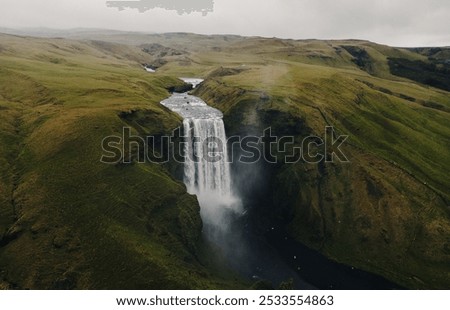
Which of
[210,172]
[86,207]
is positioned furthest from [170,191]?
[210,172]

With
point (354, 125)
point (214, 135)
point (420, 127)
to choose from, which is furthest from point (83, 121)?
point (420, 127)

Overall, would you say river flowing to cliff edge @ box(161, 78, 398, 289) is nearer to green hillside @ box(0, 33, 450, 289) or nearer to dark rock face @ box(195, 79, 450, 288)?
dark rock face @ box(195, 79, 450, 288)

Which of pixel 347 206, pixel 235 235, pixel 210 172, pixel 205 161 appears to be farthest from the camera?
pixel 205 161

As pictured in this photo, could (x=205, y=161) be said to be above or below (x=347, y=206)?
above

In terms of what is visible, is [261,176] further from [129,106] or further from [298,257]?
[129,106]

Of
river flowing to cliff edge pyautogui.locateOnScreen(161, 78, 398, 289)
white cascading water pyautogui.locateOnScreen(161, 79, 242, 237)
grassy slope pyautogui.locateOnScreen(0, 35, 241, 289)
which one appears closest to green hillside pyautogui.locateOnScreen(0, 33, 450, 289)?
grassy slope pyautogui.locateOnScreen(0, 35, 241, 289)

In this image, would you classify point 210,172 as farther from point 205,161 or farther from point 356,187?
point 356,187
